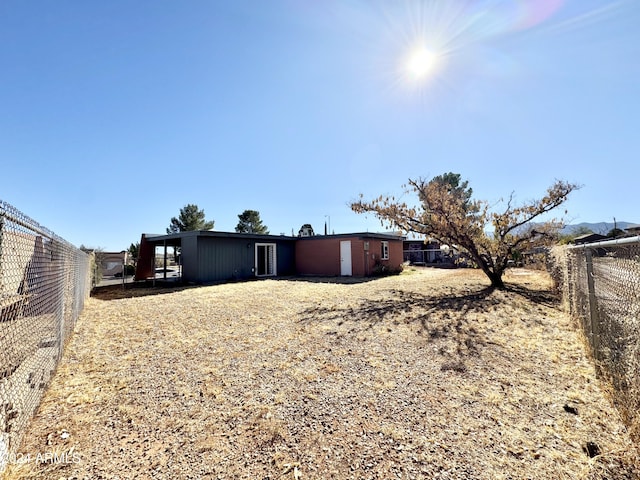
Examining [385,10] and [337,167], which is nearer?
[385,10]

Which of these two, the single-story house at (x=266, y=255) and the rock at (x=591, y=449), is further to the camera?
the single-story house at (x=266, y=255)

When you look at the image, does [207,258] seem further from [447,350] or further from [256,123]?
[447,350]

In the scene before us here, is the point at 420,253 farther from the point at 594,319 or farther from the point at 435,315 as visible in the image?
the point at 594,319

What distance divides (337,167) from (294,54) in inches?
272

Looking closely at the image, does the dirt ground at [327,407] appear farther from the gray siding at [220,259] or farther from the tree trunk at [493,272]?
the gray siding at [220,259]

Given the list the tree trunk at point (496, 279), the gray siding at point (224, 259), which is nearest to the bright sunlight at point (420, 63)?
the tree trunk at point (496, 279)

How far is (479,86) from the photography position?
25.8 feet

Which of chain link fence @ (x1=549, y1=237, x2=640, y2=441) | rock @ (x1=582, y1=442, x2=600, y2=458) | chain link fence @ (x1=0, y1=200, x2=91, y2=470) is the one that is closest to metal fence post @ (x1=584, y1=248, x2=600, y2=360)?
chain link fence @ (x1=549, y1=237, x2=640, y2=441)

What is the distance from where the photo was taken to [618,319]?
273 cm

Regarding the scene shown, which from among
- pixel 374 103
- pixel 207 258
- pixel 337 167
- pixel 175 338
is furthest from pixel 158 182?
pixel 175 338

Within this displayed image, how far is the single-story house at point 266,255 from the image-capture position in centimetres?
1310

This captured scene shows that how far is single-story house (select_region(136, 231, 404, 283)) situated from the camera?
13.1 m

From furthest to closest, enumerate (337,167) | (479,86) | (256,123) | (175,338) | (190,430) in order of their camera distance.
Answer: (337,167) → (256,123) → (479,86) → (175,338) → (190,430)

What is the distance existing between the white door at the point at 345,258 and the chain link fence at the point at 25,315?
41.7 feet
